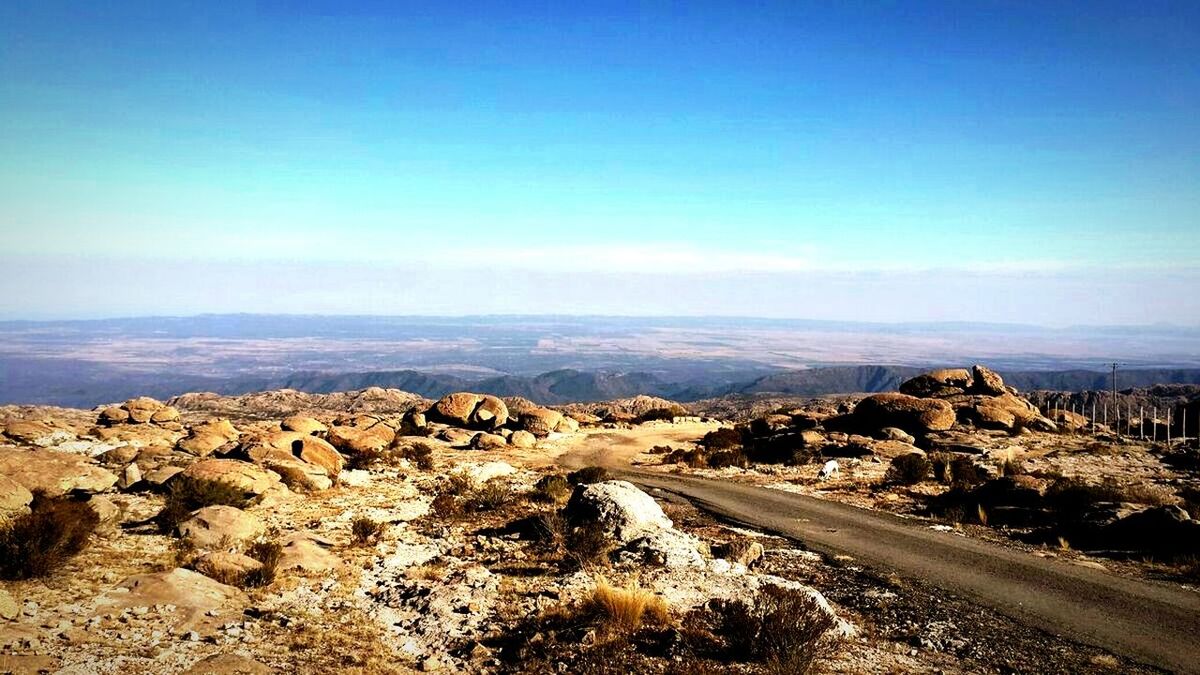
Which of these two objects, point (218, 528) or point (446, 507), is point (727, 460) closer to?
point (446, 507)

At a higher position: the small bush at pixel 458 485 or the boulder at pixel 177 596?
the boulder at pixel 177 596

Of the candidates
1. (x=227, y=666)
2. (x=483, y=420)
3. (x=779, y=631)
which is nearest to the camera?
(x=227, y=666)

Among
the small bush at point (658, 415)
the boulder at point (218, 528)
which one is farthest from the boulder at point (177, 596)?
the small bush at point (658, 415)

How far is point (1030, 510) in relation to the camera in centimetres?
1936

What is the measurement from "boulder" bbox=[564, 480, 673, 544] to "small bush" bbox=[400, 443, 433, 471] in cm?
1136

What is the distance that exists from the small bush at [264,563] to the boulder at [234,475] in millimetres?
5151

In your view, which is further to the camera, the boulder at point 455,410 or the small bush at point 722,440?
the boulder at point 455,410

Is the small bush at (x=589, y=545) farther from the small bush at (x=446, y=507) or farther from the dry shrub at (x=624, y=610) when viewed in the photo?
the small bush at (x=446, y=507)

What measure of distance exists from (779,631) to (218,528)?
12.0 metres

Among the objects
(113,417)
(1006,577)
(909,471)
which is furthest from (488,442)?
(1006,577)

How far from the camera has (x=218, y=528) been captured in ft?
44.8

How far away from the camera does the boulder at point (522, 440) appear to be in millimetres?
34938

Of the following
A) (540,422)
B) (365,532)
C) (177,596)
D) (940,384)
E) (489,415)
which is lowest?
(540,422)

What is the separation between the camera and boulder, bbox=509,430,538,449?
3494cm
